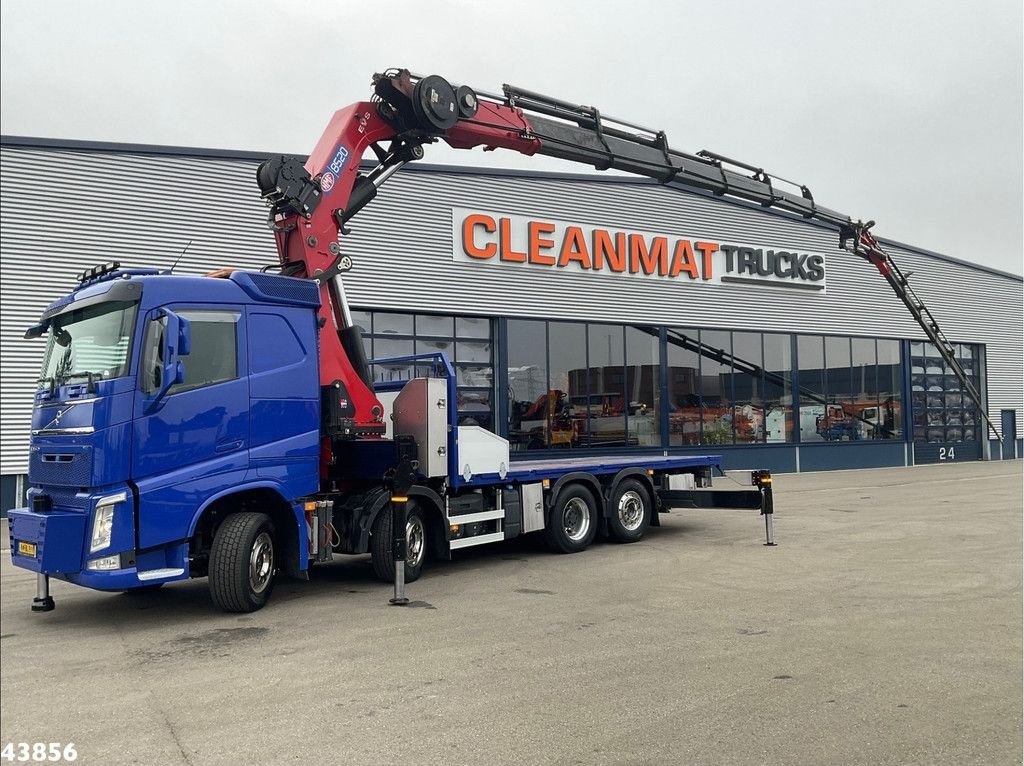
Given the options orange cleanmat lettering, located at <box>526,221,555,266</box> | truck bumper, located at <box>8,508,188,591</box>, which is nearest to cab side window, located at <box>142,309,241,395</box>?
truck bumper, located at <box>8,508,188,591</box>

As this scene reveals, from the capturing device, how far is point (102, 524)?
286 inches

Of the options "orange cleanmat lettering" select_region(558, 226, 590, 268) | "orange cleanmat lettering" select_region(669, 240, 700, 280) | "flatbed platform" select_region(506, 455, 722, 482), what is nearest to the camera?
"flatbed platform" select_region(506, 455, 722, 482)

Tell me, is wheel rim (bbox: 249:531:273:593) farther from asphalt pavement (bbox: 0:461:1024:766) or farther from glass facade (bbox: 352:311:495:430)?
glass facade (bbox: 352:311:495:430)

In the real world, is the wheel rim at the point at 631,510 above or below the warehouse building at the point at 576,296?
below

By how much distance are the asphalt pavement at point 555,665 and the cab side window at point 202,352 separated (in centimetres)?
219

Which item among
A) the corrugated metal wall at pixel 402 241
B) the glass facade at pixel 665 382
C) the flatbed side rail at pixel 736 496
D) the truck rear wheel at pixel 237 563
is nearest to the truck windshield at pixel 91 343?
the truck rear wheel at pixel 237 563

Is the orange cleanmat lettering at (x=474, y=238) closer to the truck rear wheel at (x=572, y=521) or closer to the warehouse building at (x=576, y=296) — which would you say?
the warehouse building at (x=576, y=296)

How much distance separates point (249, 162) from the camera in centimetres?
2006

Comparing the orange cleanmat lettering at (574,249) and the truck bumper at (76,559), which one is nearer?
the truck bumper at (76,559)

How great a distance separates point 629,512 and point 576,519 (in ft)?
3.61

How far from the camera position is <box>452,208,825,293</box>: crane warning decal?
22891 mm

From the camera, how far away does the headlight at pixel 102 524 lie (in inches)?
286

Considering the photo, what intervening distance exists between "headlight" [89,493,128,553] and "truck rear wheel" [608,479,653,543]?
698 cm

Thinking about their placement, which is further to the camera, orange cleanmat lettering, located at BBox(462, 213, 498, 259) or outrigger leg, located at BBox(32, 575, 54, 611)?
orange cleanmat lettering, located at BBox(462, 213, 498, 259)
